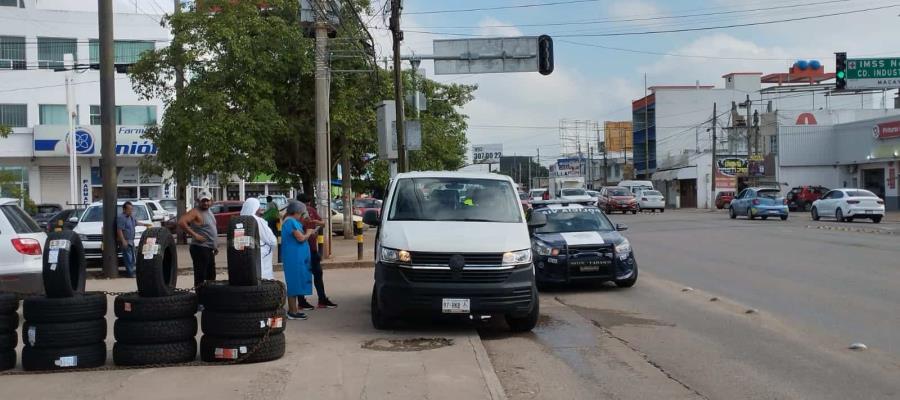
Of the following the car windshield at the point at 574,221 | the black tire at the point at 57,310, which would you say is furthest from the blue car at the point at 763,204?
the black tire at the point at 57,310

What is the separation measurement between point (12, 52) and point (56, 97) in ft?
10.3

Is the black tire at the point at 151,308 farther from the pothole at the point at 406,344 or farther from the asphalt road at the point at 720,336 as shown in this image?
the asphalt road at the point at 720,336

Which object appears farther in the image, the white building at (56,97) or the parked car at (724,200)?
the parked car at (724,200)

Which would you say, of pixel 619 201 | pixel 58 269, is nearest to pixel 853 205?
pixel 619 201

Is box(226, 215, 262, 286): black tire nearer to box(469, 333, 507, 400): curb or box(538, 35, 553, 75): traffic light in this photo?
box(469, 333, 507, 400): curb

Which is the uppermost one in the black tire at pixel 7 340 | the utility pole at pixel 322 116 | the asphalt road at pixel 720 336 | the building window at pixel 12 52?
the building window at pixel 12 52

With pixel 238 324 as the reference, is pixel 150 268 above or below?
above

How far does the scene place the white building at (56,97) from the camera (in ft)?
135

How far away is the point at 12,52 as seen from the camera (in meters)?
42.2

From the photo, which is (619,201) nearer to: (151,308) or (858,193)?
(858,193)

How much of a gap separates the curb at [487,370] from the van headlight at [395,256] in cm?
118

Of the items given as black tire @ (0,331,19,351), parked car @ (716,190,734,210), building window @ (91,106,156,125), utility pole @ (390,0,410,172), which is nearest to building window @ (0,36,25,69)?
building window @ (91,106,156,125)

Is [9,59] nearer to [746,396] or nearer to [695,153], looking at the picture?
[746,396]

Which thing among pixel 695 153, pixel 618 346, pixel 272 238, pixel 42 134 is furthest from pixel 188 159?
pixel 695 153
